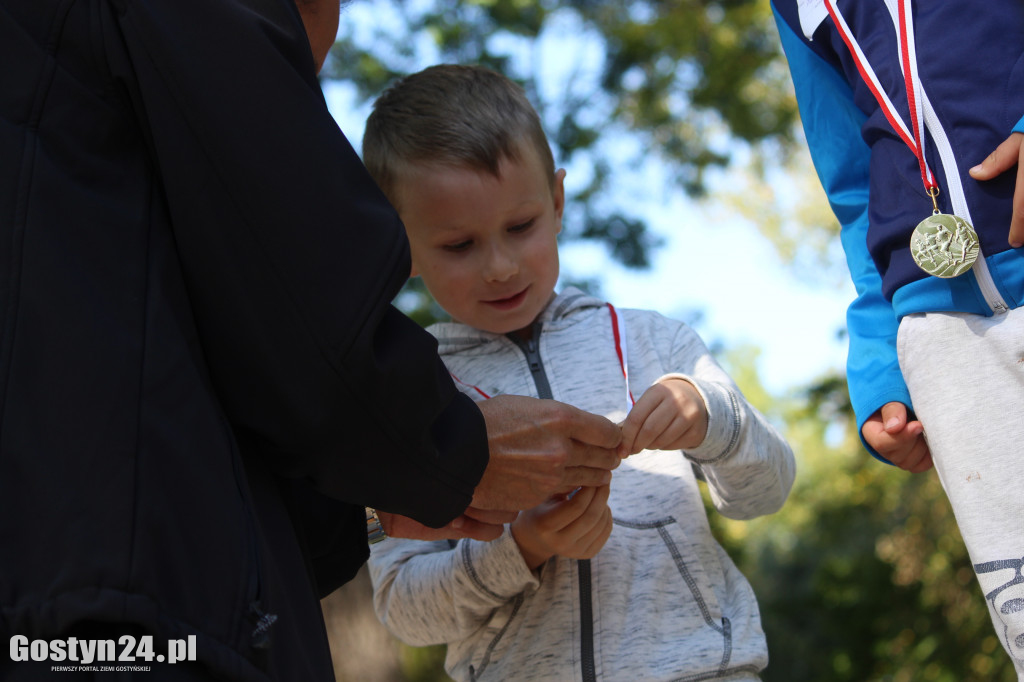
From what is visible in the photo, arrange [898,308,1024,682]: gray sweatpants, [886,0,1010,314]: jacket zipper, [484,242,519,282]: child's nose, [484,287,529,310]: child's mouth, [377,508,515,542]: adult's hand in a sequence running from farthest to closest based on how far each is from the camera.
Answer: [484,287,529,310]: child's mouth
[484,242,519,282]: child's nose
[377,508,515,542]: adult's hand
[886,0,1010,314]: jacket zipper
[898,308,1024,682]: gray sweatpants

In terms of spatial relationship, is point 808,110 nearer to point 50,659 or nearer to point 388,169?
point 388,169

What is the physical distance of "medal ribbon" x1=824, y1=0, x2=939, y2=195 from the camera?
1873 mm

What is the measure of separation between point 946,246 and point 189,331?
52.0 inches

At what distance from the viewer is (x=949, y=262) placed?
1.76m

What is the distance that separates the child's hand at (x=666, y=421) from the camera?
6.41ft

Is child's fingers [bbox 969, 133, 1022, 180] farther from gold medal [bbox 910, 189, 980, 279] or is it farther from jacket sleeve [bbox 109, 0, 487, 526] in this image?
jacket sleeve [bbox 109, 0, 487, 526]

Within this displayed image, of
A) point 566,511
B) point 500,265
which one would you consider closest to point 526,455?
point 566,511

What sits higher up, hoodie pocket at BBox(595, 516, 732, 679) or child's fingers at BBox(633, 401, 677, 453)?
child's fingers at BBox(633, 401, 677, 453)

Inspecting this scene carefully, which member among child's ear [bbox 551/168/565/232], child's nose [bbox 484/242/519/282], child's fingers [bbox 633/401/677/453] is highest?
child's ear [bbox 551/168/565/232]

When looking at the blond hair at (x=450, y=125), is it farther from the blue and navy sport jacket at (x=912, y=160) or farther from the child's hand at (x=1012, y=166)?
→ the child's hand at (x=1012, y=166)

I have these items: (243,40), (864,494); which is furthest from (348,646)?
Answer: (864,494)

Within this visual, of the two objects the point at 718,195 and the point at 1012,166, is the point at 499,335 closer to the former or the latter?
the point at 1012,166

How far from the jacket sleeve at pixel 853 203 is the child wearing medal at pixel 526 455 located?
0.27m

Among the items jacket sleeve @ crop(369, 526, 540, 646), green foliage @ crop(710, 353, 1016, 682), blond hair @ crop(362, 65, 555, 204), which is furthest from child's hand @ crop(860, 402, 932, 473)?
green foliage @ crop(710, 353, 1016, 682)
